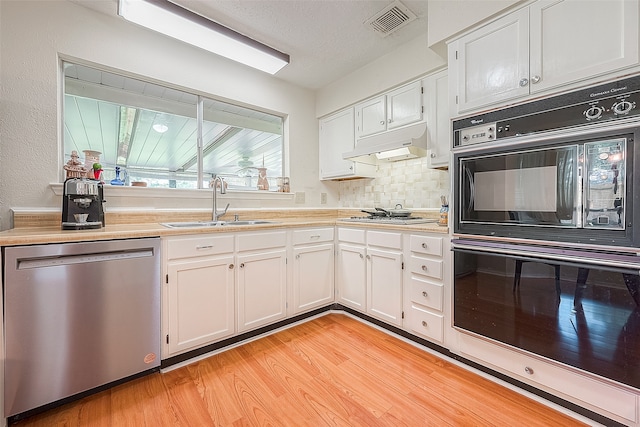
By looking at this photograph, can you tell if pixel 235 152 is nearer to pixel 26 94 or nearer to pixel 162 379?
pixel 26 94

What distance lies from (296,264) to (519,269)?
62.8 inches

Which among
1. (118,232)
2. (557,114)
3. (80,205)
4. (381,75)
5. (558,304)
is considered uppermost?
(381,75)

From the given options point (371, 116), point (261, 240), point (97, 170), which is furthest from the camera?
point (371, 116)

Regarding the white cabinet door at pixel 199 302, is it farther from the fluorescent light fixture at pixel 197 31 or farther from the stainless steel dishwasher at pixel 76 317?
the fluorescent light fixture at pixel 197 31

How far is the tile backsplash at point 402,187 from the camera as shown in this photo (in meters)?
2.52

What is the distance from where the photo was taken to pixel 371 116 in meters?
2.79

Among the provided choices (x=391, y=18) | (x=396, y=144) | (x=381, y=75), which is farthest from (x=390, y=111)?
(x=391, y=18)

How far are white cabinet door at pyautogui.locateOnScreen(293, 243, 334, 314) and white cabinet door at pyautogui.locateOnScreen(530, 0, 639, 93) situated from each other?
191 centimetres

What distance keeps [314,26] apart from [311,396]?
8.68ft

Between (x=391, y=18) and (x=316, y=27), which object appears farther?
(x=316, y=27)

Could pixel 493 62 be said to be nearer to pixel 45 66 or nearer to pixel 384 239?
pixel 384 239

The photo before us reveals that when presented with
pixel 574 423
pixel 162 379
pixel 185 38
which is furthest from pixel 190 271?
pixel 574 423

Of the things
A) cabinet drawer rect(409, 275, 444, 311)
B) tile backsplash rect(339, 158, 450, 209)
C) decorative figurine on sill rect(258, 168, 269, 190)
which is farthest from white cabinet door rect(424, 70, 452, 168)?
decorative figurine on sill rect(258, 168, 269, 190)

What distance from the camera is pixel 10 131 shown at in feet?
5.79
